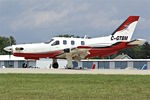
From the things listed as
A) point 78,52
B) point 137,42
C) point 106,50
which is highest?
point 137,42

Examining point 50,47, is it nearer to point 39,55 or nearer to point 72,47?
point 39,55

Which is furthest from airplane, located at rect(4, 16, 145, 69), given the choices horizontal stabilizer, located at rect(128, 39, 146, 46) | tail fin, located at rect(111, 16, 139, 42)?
tail fin, located at rect(111, 16, 139, 42)

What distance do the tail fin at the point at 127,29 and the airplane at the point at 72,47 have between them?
29 cm

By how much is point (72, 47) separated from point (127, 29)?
746cm

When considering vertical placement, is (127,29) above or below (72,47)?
above

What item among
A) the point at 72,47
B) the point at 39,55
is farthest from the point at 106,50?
the point at 39,55

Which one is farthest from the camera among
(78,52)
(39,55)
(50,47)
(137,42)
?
(137,42)

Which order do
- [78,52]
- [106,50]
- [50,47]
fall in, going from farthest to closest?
[106,50], [50,47], [78,52]

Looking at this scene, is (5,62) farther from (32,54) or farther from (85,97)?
(85,97)

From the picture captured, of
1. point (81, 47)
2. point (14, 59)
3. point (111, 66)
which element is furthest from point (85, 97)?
point (14, 59)

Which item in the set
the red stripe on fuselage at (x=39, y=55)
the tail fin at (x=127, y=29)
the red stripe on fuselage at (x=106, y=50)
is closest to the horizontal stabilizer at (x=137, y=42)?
the red stripe on fuselage at (x=106, y=50)

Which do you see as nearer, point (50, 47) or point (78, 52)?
point (78, 52)

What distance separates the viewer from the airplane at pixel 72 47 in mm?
50781

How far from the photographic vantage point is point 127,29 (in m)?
54.8
